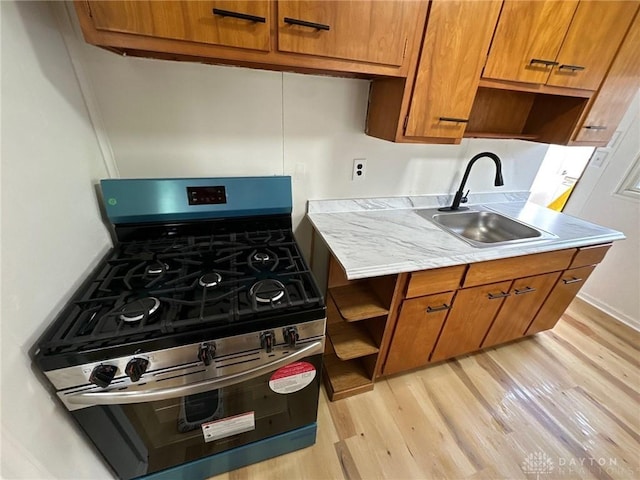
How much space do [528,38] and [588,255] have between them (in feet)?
3.89

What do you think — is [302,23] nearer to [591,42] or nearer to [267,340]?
[267,340]

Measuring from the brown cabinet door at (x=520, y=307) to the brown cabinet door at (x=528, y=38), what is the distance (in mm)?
991

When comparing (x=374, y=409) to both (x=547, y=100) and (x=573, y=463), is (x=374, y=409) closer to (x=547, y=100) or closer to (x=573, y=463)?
(x=573, y=463)

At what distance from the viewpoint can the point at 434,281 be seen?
3.87 ft

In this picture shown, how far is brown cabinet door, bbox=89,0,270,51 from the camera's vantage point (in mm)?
691

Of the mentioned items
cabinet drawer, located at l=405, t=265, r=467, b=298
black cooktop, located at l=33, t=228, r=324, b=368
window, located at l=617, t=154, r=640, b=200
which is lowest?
cabinet drawer, located at l=405, t=265, r=467, b=298

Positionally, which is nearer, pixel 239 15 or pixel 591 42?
pixel 239 15

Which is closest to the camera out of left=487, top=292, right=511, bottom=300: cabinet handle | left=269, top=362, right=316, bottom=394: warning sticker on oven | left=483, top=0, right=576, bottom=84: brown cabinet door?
left=269, top=362, right=316, bottom=394: warning sticker on oven

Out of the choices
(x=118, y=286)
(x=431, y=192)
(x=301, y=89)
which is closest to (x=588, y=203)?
(x=431, y=192)

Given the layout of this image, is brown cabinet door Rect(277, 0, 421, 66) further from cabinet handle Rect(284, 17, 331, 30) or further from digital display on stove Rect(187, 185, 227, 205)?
digital display on stove Rect(187, 185, 227, 205)

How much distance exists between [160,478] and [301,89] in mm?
1647

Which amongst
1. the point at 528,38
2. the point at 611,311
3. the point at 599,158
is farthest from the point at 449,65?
the point at 611,311

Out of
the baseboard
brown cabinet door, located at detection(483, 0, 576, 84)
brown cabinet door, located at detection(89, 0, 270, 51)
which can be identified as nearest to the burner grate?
brown cabinet door, located at detection(89, 0, 270, 51)

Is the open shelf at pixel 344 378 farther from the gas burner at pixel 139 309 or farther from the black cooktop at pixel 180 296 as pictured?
the gas burner at pixel 139 309
